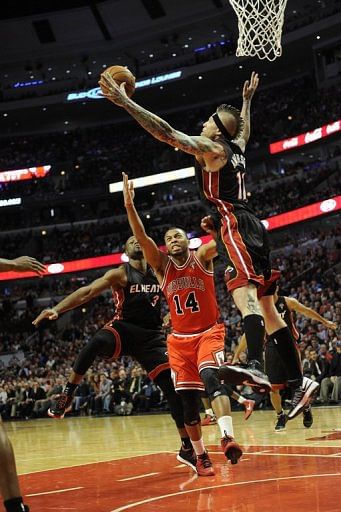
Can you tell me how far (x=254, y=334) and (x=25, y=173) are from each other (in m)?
36.9

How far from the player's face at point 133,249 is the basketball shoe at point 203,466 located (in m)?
2.43

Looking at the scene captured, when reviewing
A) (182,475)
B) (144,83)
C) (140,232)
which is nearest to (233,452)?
(182,475)

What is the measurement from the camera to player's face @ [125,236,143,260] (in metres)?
7.77

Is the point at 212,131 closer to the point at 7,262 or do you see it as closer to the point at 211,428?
the point at 7,262

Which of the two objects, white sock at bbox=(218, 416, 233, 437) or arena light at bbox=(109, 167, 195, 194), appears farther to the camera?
arena light at bbox=(109, 167, 195, 194)

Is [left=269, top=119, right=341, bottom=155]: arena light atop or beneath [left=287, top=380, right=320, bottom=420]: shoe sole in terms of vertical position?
atop

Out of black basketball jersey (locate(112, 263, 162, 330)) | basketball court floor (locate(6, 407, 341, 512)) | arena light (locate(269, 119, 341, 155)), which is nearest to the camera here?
basketball court floor (locate(6, 407, 341, 512))

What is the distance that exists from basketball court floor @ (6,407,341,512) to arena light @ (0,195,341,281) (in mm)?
13219

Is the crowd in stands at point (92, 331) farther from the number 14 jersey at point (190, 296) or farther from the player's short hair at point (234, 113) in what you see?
the player's short hair at point (234, 113)

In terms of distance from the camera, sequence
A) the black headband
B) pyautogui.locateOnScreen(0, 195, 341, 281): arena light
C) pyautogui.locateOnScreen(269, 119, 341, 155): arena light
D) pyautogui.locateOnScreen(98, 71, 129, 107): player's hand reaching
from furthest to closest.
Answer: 1. pyautogui.locateOnScreen(269, 119, 341, 155): arena light
2. pyautogui.locateOnScreen(0, 195, 341, 281): arena light
3. the black headband
4. pyautogui.locateOnScreen(98, 71, 129, 107): player's hand reaching

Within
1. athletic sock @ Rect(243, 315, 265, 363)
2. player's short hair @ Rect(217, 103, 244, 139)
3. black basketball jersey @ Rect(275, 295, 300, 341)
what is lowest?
athletic sock @ Rect(243, 315, 265, 363)

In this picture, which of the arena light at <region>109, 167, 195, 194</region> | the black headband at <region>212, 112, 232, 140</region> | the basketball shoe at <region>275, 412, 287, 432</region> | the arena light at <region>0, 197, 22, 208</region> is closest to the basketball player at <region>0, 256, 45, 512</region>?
the black headband at <region>212, 112, 232, 140</region>

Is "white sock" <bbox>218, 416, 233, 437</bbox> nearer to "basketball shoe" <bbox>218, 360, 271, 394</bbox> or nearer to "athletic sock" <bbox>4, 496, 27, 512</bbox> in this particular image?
"basketball shoe" <bbox>218, 360, 271, 394</bbox>

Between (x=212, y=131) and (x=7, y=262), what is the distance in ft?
7.09
